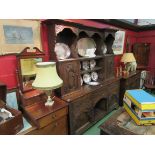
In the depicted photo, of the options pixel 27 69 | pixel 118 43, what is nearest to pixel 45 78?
pixel 27 69

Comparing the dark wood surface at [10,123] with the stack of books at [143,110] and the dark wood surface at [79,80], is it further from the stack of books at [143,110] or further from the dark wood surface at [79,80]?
the stack of books at [143,110]

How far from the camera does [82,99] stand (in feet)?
7.02

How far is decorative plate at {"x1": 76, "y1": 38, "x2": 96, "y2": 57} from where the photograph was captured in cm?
255

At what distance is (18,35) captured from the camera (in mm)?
1703

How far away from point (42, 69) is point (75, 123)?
1091 millimetres

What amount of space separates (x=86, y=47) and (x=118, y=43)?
58.0 inches

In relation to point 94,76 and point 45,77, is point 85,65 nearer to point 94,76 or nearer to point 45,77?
point 94,76

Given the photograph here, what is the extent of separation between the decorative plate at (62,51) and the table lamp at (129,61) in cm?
195

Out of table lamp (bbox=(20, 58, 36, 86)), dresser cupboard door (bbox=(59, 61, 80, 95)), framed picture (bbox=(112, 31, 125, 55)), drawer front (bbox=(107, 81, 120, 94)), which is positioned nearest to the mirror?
table lamp (bbox=(20, 58, 36, 86))

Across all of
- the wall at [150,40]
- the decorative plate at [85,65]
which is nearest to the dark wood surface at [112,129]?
the decorative plate at [85,65]

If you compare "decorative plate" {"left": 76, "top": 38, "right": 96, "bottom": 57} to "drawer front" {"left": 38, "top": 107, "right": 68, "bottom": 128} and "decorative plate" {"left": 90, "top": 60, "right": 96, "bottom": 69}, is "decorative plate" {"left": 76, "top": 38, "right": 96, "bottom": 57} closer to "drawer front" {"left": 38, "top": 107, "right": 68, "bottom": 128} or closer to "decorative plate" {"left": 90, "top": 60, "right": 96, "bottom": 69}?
"decorative plate" {"left": 90, "top": 60, "right": 96, "bottom": 69}

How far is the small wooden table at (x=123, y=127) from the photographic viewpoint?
1.20 meters

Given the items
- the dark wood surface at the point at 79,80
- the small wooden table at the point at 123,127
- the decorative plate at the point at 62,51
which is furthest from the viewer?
the decorative plate at the point at 62,51
